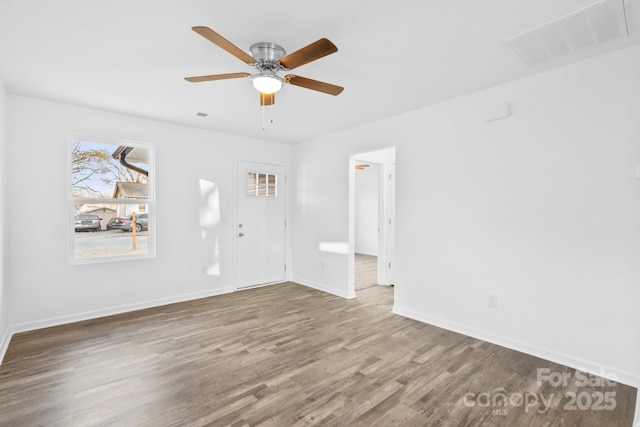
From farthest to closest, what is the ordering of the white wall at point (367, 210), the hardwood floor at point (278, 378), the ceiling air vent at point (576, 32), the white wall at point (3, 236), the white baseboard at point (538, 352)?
the white wall at point (367, 210) → the white wall at point (3, 236) → the white baseboard at point (538, 352) → the hardwood floor at point (278, 378) → the ceiling air vent at point (576, 32)

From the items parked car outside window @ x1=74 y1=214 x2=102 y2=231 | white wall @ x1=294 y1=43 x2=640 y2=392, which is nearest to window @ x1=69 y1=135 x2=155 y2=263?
parked car outside window @ x1=74 y1=214 x2=102 y2=231

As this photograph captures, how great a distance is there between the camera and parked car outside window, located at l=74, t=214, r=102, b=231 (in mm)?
3803

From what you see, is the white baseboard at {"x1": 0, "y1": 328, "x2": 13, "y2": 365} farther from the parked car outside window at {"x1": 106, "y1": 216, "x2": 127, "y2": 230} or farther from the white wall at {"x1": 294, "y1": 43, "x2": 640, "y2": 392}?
the white wall at {"x1": 294, "y1": 43, "x2": 640, "y2": 392}

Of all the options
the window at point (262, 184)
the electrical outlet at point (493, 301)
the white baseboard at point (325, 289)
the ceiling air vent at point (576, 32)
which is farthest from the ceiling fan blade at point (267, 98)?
the white baseboard at point (325, 289)

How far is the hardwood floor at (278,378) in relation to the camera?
2.04m

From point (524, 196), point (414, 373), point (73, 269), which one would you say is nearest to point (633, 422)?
point (414, 373)

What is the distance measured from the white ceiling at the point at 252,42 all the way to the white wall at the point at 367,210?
18.5ft

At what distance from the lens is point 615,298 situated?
2488mm

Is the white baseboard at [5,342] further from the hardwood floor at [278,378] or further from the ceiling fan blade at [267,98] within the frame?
the ceiling fan blade at [267,98]

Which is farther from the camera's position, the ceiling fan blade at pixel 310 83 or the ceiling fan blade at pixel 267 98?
the ceiling fan blade at pixel 267 98

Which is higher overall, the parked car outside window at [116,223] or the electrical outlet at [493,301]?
the parked car outside window at [116,223]

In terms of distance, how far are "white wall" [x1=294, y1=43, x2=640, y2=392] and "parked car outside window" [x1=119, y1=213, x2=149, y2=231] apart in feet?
11.3

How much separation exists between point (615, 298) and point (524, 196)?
1054 mm

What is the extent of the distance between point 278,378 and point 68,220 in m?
3.19
